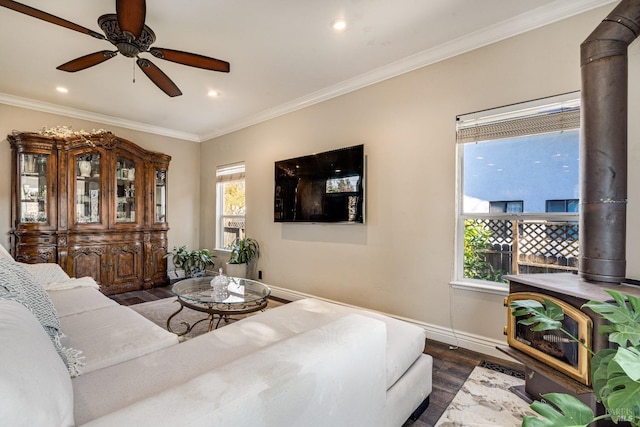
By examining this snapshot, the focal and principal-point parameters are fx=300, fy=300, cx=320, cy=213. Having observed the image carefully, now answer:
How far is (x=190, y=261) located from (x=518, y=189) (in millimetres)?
4570

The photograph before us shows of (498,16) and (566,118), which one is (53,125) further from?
(566,118)

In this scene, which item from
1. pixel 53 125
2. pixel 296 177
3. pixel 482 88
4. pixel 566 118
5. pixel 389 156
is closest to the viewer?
pixel 566 118

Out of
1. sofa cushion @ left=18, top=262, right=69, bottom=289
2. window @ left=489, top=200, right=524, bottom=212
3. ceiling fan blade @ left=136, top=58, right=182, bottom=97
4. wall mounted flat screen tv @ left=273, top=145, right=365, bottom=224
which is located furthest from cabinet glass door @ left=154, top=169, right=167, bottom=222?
window @ left=489, top=200, right=524, bottom=212

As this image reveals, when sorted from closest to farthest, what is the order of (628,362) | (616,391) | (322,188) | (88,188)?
(628,362)
(616,391)
(322,188)
(88,188)

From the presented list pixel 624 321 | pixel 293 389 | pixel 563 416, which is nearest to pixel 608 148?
pixel 624 321

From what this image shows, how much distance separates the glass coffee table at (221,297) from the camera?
2.39 m

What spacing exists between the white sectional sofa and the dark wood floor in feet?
0.33

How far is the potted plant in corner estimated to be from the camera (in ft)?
Answer: 14.3

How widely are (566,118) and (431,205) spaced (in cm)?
113

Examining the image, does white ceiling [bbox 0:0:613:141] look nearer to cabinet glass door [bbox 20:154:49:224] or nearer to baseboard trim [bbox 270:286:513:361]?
cabinet glass door [bbox 20:154:49:224]

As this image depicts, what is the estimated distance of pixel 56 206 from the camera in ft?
12.5

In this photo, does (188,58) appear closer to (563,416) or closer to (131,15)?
(131,15)

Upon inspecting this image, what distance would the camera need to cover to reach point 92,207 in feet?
13.6

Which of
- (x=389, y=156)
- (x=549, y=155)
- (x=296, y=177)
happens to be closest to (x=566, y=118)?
(x=549, y=155)
